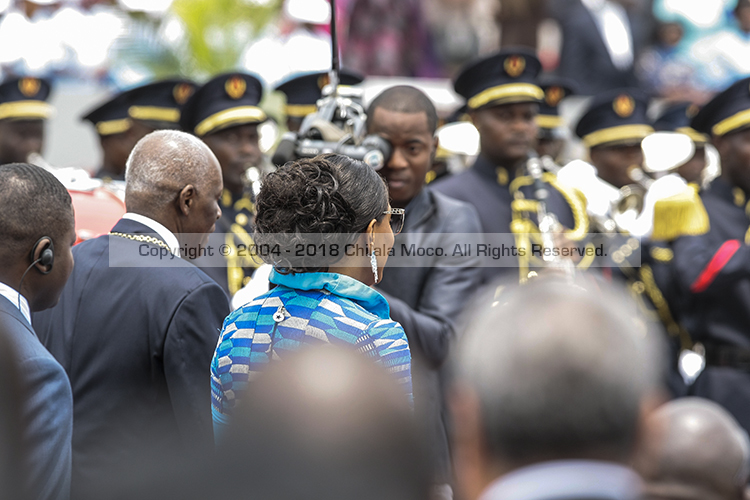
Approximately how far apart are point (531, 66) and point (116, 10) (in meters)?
5.31

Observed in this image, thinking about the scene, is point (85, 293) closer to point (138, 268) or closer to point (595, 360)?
point (138, 268)

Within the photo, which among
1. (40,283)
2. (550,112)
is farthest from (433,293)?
(550,112)

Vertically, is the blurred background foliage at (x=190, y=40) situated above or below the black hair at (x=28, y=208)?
above

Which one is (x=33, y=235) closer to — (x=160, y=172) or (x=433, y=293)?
(x=160, y=172)

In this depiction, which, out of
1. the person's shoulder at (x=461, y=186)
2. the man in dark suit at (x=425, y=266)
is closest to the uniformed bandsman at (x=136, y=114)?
the person's shoulder at (x=461, y=186)

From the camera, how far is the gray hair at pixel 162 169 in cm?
302

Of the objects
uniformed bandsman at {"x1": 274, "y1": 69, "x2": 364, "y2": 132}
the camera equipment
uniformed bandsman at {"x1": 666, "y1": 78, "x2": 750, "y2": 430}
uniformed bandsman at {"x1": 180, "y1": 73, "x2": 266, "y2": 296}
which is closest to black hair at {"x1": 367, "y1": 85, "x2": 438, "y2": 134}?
the camera equipment

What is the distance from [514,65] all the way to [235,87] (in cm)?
164

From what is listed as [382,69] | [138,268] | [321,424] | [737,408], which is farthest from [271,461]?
[382,69]

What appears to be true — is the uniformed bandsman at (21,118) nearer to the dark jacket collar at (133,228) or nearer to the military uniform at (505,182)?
the military uniform at (505,182)

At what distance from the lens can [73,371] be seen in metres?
2.84

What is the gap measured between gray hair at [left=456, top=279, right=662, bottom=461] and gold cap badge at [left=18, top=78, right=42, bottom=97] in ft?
18.7

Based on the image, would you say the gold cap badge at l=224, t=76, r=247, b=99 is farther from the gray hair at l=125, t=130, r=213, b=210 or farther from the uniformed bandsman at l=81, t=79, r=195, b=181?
the gray hair at l=125, t=130, r=213, b=210

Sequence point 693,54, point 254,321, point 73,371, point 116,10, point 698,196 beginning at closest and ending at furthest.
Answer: point 254,321 → point 73,371 → point 698,196 → point 116,10 → point 693,54
